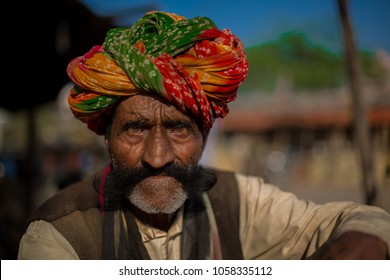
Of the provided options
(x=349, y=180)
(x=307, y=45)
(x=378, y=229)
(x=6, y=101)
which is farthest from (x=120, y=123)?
(x=307, y=45)

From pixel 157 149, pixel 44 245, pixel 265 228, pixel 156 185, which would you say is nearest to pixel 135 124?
pixel 157 149

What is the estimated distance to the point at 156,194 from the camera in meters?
2.04

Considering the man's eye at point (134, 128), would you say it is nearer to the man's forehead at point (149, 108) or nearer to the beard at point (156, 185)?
the man's forehead at point (149, 108)

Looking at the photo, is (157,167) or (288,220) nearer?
(157,167)

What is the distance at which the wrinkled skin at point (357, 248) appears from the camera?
1662 millimetres

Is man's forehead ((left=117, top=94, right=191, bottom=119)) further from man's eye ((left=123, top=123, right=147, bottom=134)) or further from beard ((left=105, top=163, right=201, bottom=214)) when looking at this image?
beard ((left=105, top=163, right=201, bottom=214))

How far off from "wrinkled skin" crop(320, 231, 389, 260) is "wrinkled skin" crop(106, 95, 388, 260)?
29cm

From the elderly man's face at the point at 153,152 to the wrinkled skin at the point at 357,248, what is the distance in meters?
0.68

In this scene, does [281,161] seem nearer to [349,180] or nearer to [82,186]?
[349,180]

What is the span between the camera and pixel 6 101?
21.2ft

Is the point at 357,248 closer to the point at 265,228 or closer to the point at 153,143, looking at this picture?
the point at 265,228

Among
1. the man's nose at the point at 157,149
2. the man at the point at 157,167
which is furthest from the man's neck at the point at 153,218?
the man's nose at the point at 157,149

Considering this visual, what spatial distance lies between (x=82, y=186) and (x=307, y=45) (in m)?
41.5

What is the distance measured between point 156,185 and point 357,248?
0.81 m
